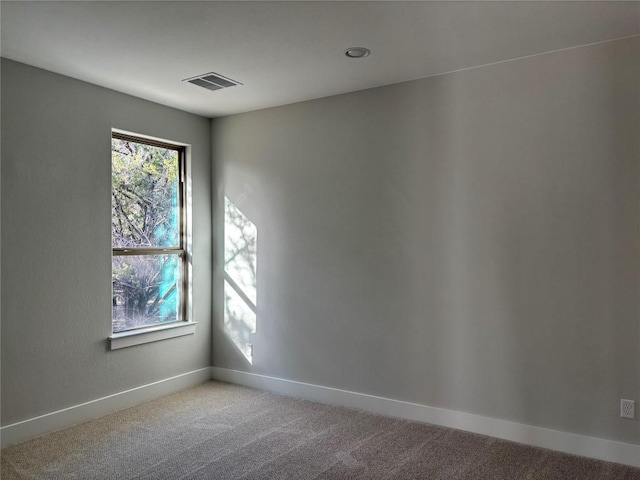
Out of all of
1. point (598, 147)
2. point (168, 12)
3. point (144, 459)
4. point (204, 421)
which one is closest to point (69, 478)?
point (144, 459)

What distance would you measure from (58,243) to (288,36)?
7.10 feet

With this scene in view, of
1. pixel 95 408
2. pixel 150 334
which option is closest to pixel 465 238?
pixel 150 334

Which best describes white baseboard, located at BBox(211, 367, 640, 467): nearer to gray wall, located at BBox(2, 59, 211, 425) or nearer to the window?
the window

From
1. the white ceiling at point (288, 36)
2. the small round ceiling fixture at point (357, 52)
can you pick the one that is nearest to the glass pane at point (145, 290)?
the white ceiling at point (288, 36)

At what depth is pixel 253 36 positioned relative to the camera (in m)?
2.87

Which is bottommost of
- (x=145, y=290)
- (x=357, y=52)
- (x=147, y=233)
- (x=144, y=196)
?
(x=145, y=290)

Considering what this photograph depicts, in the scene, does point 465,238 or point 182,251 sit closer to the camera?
point 465,238

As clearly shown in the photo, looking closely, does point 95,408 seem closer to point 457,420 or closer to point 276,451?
point 276,451

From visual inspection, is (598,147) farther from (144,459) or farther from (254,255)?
(144,459)

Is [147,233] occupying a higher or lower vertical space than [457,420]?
higher

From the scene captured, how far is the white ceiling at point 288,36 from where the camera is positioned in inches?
99.8

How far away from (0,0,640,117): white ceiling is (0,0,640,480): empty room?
19 mm

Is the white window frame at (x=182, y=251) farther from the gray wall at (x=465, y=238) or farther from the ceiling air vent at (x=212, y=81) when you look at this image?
the ceiling air vent at (x=212, y=81)

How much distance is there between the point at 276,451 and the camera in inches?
122
